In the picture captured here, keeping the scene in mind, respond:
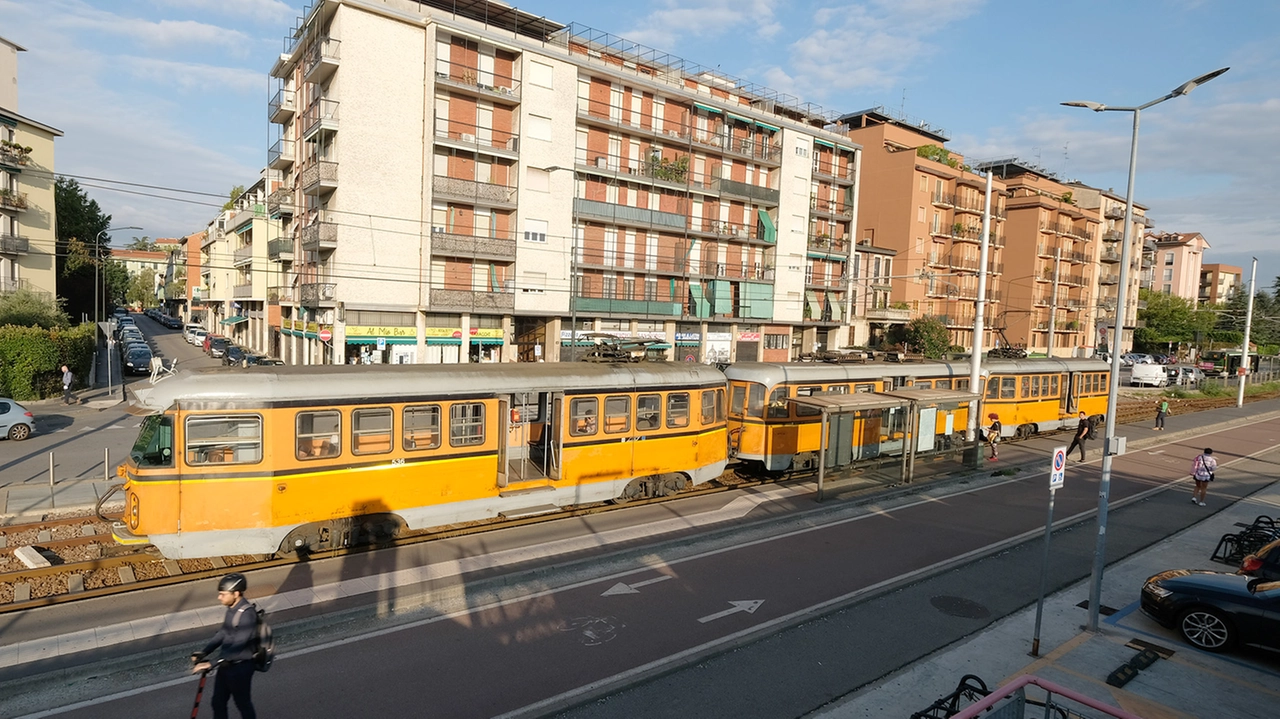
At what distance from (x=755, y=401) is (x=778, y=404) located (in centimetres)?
65

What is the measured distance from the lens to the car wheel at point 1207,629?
1005 cm

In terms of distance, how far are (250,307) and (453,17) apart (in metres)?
39.0

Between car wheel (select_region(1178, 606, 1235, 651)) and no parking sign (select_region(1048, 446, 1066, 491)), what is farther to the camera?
no parking sign (select_region(1048, 446, 1066, 491))

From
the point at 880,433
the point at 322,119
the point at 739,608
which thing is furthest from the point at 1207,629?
the point at 322,119

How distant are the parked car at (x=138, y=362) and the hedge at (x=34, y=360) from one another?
9552mm

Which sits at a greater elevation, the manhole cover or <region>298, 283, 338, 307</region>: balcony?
<region>298, 283, 338, 307</region>: balcony

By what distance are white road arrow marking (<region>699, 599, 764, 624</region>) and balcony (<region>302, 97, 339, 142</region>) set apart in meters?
30.7

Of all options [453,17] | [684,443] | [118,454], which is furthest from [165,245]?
[684,443]

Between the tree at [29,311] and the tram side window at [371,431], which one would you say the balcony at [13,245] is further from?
the tram side window at [371,431]

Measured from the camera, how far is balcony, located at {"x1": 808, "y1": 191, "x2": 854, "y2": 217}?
51750 mm

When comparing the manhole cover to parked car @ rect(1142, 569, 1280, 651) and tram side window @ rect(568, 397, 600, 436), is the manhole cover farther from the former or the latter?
tram side window @ rect(568, 397, 600, 436)

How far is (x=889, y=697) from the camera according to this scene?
8391mm

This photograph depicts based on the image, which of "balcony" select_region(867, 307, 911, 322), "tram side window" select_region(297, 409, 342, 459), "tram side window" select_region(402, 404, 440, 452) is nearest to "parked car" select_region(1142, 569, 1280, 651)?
"tram side window" select_region(402, 404, 440, 452)

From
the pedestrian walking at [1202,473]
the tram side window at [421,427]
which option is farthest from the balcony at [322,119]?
the pedestrian walking at [1202,473]
